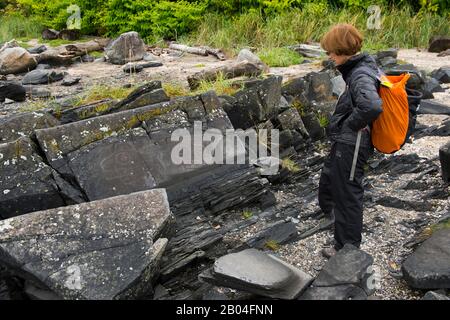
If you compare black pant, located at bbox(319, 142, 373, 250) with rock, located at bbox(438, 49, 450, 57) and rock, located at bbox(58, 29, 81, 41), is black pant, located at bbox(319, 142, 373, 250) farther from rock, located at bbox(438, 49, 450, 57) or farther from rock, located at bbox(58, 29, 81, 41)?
rock, located at bbox(58, 29, 81, 41)

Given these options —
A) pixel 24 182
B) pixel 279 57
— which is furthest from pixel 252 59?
pixel 24 182

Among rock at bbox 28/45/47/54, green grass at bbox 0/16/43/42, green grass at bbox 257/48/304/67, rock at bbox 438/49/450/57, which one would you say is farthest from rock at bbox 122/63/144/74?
rock at bbox 438/49/450/57

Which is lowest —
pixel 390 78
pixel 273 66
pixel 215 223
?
pixel 215 223

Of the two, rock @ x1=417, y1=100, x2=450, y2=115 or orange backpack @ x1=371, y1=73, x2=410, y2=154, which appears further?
rock @ x1=417, y1=100, x2=450, y2=115

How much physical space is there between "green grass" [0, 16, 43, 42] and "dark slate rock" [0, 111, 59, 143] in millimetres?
10384

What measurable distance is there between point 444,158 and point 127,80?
5755 millimetres

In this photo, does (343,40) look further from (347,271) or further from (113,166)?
(113,166)

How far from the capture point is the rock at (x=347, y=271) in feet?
13.1

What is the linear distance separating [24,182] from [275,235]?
2.66m

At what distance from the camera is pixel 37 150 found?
5.18 metres

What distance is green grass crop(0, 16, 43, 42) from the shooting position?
49.9 ft

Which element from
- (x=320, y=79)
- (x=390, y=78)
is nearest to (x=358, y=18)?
(x=320, y=79)

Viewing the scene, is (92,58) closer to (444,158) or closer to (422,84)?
(422,84)

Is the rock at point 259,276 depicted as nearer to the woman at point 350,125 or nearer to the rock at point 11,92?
the woman at point 350,125
